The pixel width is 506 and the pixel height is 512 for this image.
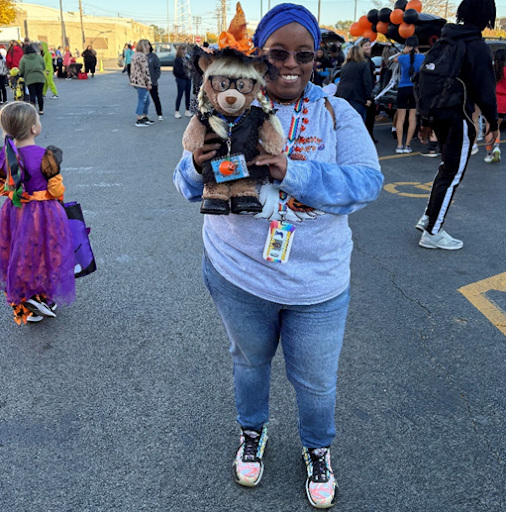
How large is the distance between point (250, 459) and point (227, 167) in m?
1.26

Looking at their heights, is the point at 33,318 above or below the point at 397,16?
below

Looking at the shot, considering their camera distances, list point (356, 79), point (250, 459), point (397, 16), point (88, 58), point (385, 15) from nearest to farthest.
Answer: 1. point (250, 459)
2. point (356, 79)
3. point (397, 16)
4. point (385, 15)
5. point (88, 58)

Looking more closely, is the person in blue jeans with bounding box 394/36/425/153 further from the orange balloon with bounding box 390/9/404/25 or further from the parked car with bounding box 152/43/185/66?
the parked car with bounding box 152/43/185/66

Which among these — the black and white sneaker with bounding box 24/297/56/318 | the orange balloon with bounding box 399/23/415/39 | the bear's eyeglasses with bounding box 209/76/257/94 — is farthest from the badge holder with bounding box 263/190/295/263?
the orange balloon with bounding box 399/23/415/39

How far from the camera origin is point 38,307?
11.1 feet

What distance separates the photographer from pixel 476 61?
4.19 meters

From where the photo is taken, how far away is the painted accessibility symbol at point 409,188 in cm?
640

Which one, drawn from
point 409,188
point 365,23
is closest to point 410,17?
point 365,23

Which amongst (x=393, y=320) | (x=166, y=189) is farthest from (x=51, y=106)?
(x=393, y=320)

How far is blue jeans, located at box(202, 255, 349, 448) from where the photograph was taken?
181 cm

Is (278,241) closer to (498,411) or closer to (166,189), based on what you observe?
(498,411)

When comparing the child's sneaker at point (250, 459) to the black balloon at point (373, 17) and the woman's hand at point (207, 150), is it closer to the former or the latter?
the woman's hand at point (207, 150)

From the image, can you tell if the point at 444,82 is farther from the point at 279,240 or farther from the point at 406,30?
the point at 406,30

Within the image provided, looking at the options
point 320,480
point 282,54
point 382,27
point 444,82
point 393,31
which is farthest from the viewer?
point 382,27
